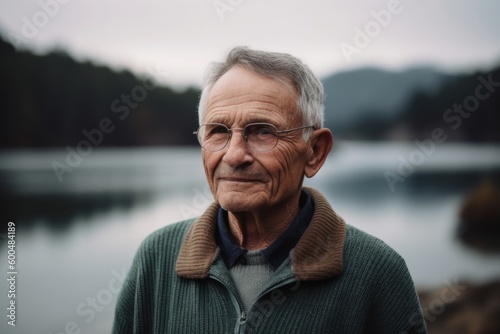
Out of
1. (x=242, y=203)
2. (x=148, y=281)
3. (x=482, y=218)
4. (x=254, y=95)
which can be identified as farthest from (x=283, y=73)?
(x=482, y=218)

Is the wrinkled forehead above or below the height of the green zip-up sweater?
above

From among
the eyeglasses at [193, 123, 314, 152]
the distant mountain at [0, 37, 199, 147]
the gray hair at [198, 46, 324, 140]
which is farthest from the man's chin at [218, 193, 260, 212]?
the distant mountain at [0, 37, 199, 147]

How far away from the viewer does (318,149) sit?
150 centimetres

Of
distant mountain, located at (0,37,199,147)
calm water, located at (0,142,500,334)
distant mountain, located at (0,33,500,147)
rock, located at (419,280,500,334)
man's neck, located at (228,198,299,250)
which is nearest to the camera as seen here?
man's neck, located at (228,198,299,250)

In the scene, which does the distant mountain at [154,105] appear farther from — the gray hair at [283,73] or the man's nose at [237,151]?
the man's nose at [237,151]

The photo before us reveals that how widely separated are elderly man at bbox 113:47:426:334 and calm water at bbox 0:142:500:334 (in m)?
3.50

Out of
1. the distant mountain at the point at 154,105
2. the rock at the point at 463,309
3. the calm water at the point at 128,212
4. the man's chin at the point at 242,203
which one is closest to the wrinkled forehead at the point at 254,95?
the man's chin at the point at 242,203

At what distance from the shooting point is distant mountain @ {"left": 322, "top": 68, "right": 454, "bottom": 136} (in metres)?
4.72

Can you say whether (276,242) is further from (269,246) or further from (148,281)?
(148,281)

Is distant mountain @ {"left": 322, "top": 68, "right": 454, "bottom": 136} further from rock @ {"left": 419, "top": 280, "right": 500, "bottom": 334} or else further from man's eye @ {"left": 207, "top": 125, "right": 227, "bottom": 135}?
man's eye @ {"left": 207, "top": 125, "right": 227, "bottom": 135}

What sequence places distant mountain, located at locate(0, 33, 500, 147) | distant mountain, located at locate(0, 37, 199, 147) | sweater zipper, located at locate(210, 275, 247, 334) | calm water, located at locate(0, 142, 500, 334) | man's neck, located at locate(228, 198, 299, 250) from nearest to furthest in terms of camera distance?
sweater zipper, located at locate(210, 275, 247, 334) < man's neck, located at locate(228, 198, 299, 250) < distant mountain, located at locate(0, 33, 500, 147) < calm water, located at locate(0, 142, 500, 334) < distant mountain, located at locate(0, 37, 199, 147)

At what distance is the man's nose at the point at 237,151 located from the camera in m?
1.33

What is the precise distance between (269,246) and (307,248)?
110mm

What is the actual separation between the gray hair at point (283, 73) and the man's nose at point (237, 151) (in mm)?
161
